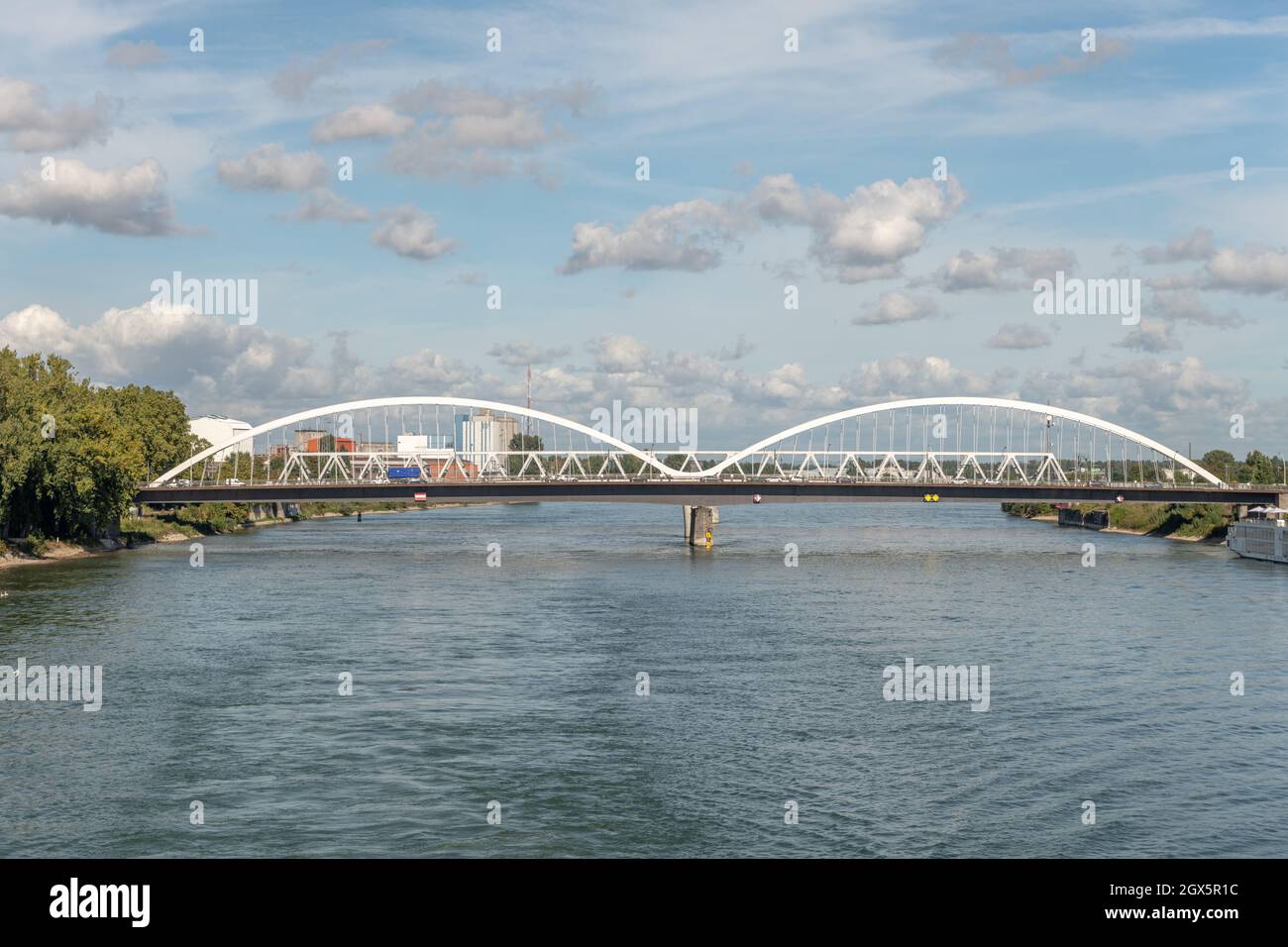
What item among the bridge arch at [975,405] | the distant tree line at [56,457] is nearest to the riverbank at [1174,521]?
the bridge arch at [975,405]

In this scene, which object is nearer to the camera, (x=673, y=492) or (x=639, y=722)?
(x=639, y=722)

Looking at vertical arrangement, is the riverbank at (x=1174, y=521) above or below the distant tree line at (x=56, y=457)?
below

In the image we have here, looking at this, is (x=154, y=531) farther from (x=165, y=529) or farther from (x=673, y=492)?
(x=673, y=492)

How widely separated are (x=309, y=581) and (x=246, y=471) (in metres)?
107

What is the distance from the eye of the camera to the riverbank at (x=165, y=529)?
91.1 metres

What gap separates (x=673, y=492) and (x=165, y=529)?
172ft

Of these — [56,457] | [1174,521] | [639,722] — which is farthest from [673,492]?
[639,722]

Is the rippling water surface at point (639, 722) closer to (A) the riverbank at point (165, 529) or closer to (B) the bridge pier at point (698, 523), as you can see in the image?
(A) the riverbank at point (165, 529)

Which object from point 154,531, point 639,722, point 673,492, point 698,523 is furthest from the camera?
point 154,531

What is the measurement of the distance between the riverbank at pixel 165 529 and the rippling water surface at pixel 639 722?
63.9ft

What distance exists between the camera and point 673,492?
109500 mm

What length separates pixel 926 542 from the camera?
123 m
